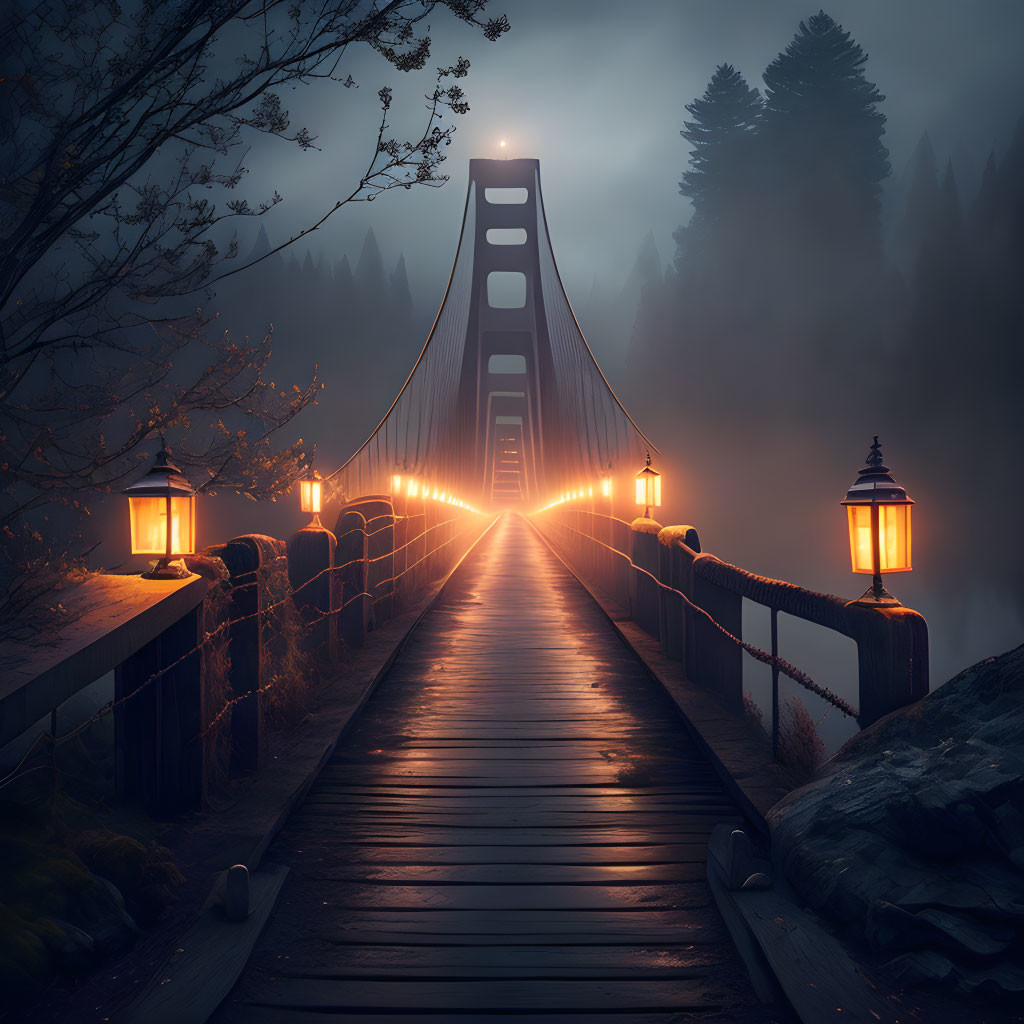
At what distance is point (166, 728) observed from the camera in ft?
8.79

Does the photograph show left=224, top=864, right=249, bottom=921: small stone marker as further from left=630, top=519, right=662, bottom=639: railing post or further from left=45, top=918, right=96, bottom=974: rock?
left=630, top=519, right=662, bottom=639: railing post

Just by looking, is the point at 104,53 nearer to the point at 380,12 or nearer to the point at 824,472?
the point at 380,12

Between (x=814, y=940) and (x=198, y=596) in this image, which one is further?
(x=198, y=596)

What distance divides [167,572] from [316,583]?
2353 millimetres

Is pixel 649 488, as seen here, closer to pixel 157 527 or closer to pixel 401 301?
pixel 157 527

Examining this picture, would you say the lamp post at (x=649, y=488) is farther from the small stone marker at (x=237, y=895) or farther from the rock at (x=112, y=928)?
the rock at (x=112, y=928)

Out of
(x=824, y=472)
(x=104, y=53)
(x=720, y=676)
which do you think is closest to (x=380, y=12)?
(x=104, y=53)

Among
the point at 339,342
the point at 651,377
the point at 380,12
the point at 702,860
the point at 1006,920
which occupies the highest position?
the point at 339,342

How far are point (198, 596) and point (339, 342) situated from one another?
219 ft

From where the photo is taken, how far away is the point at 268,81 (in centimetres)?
268

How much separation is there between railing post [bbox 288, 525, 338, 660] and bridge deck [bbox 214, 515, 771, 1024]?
57cm

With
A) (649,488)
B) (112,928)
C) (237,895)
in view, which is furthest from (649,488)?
(112,928)

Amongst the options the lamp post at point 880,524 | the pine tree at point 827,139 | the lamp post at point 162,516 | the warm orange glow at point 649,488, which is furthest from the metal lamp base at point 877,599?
the pine tree at point 827,139

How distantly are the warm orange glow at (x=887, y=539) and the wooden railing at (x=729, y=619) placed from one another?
23 cm
